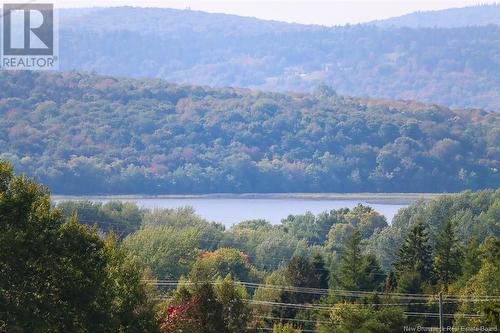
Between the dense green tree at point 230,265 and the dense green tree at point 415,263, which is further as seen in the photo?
the dense green tree at point 230,265

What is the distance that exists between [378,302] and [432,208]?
6371cm

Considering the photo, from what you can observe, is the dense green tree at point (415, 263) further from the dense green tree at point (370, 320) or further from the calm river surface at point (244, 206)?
the calm river surface at point (244, 206)

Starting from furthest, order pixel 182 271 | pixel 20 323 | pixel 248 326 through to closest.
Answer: pixel 182 271, pixel 248 326, pixel 20 323

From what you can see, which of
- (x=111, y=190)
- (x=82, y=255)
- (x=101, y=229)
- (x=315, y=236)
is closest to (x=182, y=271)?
(x=101, y=229)

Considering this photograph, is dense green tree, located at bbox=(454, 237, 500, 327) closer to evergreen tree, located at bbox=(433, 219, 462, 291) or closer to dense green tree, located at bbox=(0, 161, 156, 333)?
evergreen tree, located at bbox=(433, 219, 462, 291)

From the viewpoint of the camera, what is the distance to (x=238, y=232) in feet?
363

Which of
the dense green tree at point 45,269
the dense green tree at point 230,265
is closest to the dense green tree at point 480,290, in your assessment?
the dense green tree at point 45,269

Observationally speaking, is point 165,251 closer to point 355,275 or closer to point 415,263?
point 415,263

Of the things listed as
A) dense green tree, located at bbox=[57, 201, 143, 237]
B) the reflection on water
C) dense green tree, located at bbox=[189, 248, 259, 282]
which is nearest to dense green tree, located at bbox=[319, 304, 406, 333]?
dense green tree, located at bbox=[189, 248, 259, 282]

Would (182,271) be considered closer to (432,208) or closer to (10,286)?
(432,208)

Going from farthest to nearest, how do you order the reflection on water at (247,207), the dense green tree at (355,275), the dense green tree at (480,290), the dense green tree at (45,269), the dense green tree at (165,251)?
the reflection on water at (247,207) < the dense green tree at (165,251) < the dense green tree at (355,275) < the dense green tree at (480,290) < the dense green tree at (45,269)

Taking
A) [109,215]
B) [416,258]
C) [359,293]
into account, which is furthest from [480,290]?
[109,215]

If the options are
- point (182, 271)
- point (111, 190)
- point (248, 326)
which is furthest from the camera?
point (111, 190)

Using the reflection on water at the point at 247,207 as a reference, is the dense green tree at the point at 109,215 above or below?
below
